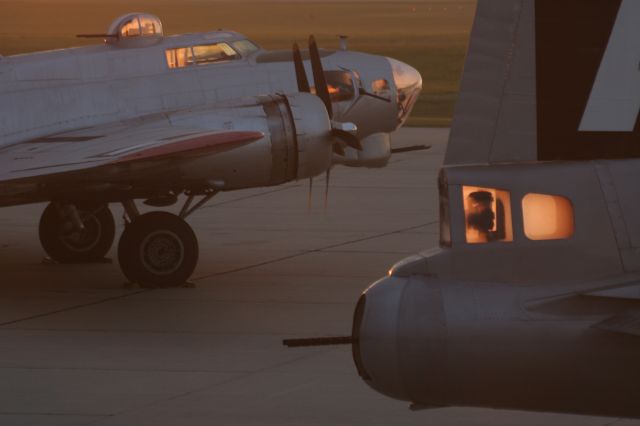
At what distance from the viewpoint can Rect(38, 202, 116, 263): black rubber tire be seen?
1903 cm

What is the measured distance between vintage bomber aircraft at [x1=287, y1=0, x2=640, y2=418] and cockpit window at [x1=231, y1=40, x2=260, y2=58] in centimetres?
1106

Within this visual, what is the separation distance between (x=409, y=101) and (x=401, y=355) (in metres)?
12.7

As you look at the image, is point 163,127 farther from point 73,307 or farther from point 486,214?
point 486,214

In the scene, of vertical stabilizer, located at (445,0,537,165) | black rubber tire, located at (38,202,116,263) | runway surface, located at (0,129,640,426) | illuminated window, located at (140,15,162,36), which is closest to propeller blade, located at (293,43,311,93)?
illuminated window, located at (140,15,162,36)

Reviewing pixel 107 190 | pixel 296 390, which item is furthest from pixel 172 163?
pixel 296 390

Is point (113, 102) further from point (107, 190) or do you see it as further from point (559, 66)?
point (559, 66)

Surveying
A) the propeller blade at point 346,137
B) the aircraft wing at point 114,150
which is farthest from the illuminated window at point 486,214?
the propeller blade at point 346,137

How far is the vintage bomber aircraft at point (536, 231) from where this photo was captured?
7785 mm

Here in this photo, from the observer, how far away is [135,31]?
18453 millimetres

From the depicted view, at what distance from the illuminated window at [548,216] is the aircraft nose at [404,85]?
473 inches

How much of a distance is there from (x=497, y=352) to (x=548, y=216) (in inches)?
28.4

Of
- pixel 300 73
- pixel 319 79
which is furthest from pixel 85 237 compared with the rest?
pixel 319 79

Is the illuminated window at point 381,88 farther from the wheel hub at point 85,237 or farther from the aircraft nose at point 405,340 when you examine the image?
the aircraft nose at point 405,340

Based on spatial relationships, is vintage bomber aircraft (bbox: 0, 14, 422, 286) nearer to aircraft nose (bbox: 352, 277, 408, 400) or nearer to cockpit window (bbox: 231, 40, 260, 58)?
cockpit window (bbox: 231, 40, 260, 58)
